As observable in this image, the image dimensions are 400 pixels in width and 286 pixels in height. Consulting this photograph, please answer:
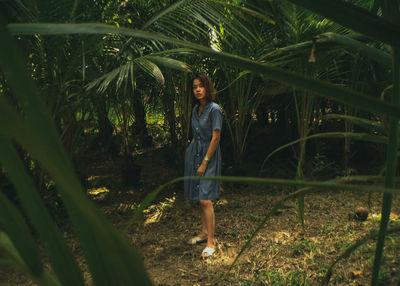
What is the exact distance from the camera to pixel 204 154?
2.79 meters

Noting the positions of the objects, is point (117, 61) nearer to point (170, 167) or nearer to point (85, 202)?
point (170, 167)

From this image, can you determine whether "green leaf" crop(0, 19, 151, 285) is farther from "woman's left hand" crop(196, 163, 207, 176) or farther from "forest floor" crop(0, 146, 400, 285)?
"woman's left hand" crop(196, 163, 207, 176)

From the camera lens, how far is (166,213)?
3754 mm

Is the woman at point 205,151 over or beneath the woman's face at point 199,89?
beneath

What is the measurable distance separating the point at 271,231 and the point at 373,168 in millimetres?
2189

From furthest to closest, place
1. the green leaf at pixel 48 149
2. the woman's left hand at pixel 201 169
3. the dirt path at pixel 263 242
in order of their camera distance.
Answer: the woman's left hand at pixel 201 169 < the dirt path at pixel 263 242 < the green leaf at pixel 48 149

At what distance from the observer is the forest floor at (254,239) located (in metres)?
2.35

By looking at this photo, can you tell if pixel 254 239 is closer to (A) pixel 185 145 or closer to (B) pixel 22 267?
(A) pixel 185 145

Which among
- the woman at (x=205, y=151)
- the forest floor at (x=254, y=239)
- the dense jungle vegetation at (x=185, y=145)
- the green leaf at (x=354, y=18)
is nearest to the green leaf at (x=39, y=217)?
the dense jungle vegetation at (x=185, y=145)

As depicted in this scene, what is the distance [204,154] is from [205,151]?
1.0 inches

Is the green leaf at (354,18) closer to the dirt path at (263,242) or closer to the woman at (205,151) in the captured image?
the dirt path at (263,242)

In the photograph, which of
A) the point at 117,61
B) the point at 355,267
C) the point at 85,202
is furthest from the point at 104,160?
the point at 85,202

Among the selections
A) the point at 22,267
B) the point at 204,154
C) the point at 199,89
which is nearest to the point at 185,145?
the point at 204,154

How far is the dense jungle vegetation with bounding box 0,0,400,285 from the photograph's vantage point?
29 cm
